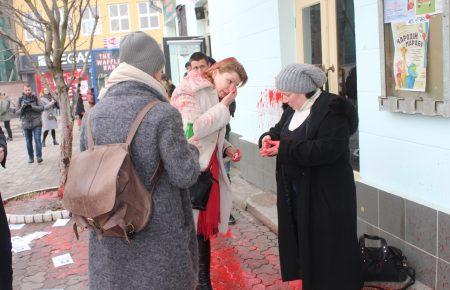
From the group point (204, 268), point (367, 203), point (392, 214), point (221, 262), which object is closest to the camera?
point (204, 268)

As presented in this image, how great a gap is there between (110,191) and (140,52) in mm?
653

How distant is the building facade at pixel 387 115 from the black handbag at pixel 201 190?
4.79ft

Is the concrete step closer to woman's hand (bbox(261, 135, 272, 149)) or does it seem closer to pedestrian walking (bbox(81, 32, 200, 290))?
Answer: woman's hand (bbox(261, 135, 272, 149))

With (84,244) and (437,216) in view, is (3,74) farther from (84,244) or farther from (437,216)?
(437,216)

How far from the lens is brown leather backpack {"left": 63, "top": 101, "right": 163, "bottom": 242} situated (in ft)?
6.03

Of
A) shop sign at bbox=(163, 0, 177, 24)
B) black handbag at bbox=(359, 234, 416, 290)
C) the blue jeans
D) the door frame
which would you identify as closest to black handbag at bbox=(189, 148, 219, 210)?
black handbag at bbox=(359, 234, 416, 290)

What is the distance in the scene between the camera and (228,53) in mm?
7441

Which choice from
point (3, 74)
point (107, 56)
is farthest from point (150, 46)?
point (3, 74)

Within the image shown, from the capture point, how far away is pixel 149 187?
77.9 inches

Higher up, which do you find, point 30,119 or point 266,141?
point 266,141

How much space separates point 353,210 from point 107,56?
29705mm

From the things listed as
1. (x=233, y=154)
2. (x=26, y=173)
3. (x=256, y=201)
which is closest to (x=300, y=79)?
(x=233, y=154)

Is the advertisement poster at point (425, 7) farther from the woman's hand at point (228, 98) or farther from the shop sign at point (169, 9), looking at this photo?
the shop sign at point (169, 9)

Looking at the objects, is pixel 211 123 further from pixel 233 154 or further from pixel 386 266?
pixel 386 266
